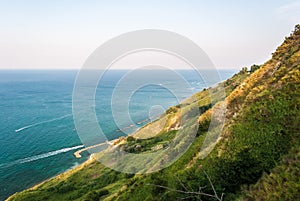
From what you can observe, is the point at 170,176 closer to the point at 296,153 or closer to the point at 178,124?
the point at 296,153

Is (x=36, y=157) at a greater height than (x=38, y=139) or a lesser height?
lesser

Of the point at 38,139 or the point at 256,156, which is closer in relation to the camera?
the point at 256,156

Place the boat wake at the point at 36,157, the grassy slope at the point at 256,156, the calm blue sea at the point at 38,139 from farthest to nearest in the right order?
1. the boat wake at the point at 36,157
2. the calm blue sea at the point at 38,139
3. the grassy slope at the point at 256,156

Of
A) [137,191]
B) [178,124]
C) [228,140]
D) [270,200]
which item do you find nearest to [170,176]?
[137,191]

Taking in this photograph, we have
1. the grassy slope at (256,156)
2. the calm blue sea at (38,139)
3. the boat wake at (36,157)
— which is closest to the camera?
the grassy slope at (256,156)

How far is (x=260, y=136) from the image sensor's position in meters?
17.7

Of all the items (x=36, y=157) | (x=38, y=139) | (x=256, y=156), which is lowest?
(x=36, y=157)

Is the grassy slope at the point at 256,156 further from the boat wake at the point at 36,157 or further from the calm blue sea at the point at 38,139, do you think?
the boat wake at the point at 36,157

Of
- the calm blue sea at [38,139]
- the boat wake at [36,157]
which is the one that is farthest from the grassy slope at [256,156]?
the boat wake at [36,157]

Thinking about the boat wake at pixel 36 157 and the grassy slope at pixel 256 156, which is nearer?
the grassy slope at pixel 256 156

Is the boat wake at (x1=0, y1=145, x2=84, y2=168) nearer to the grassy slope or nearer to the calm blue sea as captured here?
the calm blue sea

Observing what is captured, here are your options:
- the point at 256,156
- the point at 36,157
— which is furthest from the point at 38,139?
the point at 256,156

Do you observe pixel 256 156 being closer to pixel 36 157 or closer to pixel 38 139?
pixel 36 157

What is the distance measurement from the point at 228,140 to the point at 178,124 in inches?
1385
